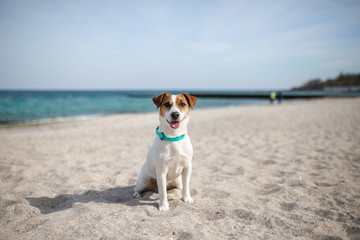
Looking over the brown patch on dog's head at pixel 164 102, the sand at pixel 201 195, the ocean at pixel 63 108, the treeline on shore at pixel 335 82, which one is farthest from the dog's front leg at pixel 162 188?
the treeline on shore at pixel 335 82

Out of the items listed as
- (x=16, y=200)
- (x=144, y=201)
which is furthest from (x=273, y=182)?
(x=16, y=200)

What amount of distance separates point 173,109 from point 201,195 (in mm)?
1502

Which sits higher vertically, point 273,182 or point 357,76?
point 357,76

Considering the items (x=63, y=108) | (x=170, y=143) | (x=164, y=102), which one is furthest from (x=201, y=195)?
(x=63, y=108)

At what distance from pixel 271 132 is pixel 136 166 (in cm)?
558

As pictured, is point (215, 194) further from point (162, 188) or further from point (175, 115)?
point (175, 115)

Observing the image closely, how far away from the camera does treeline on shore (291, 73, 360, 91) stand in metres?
90.9

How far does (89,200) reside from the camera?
3.10 metres

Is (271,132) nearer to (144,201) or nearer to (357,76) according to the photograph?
(144,201)

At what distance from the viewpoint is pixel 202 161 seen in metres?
4.97

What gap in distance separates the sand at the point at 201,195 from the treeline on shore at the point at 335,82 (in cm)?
10236

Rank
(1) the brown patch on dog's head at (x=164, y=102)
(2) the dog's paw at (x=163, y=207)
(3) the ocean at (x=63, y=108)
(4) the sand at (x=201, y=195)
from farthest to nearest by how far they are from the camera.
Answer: (3) the ocean at (x=63, y=108) < (2) the dog's paw at (x=163, y=207) < (1) the brown patch on dog's head at (x=164, y=102) < (4) the sand at (x=201, y=195)

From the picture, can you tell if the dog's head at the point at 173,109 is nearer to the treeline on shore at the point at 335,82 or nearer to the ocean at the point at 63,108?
the ocean at the point at 63,108

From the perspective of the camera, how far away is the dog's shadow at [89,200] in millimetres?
2961
